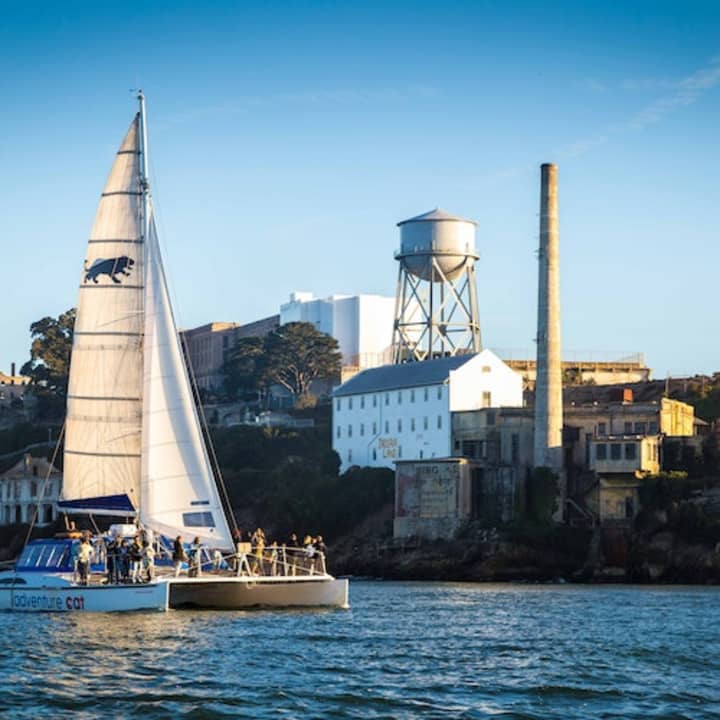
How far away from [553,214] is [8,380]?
10546 centimetres

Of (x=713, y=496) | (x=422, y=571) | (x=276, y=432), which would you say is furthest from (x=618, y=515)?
(x=276, y=432)

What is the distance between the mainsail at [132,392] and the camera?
53531mm

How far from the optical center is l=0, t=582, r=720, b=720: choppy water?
32125 millimetres

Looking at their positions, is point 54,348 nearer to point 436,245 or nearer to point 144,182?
point 436,245

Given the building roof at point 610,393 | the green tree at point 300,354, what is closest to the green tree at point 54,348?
the green tree at point 300,354

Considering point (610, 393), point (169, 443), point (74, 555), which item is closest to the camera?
point (74, 555)

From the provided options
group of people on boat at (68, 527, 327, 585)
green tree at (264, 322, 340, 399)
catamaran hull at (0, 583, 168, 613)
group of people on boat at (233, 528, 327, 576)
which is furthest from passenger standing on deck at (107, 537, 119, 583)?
green tree at (264, 322, 340, 399)

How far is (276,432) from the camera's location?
414 ft

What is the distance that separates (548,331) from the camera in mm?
101250

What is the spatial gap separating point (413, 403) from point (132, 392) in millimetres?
54776

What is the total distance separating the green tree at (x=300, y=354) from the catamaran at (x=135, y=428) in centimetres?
8594

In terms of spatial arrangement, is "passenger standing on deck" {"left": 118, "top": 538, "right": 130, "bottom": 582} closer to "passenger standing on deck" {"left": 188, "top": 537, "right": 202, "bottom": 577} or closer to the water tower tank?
"passenger standing on deck" {"left": 188, "top": 537, "right": 202, "bottom": 577}

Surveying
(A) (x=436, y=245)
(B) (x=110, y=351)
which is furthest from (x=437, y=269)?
(B) (x=110, y=351)

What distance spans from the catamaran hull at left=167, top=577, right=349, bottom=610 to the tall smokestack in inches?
1808
